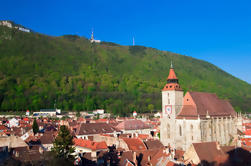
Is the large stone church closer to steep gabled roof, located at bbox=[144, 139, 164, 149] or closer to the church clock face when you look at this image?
the church clock face

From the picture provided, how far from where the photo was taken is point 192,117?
5947cm

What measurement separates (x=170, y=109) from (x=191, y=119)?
5.70 metres

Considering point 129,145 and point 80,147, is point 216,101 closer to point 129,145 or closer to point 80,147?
point 129,145

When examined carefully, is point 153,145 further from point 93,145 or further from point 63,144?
point 63,144

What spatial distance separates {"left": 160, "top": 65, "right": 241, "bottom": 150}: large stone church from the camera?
194 feet

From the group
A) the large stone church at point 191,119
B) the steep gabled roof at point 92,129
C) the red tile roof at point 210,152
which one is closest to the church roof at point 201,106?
the large stone church at point 191,119

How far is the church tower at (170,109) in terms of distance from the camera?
6291cm

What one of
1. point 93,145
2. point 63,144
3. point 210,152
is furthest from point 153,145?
point 63,144

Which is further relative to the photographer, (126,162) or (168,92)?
(168,92)

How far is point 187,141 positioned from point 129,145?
530 inches

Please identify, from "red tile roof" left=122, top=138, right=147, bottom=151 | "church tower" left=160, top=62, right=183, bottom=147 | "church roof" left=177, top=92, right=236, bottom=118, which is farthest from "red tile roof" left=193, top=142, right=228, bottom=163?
"church tower" left=160, top=62, right=183, bottom=147

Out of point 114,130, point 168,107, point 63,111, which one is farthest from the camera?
point 63,111

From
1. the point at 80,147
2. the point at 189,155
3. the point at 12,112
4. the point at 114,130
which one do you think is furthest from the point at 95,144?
the point at 12,112

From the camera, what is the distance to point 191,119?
59.3m
